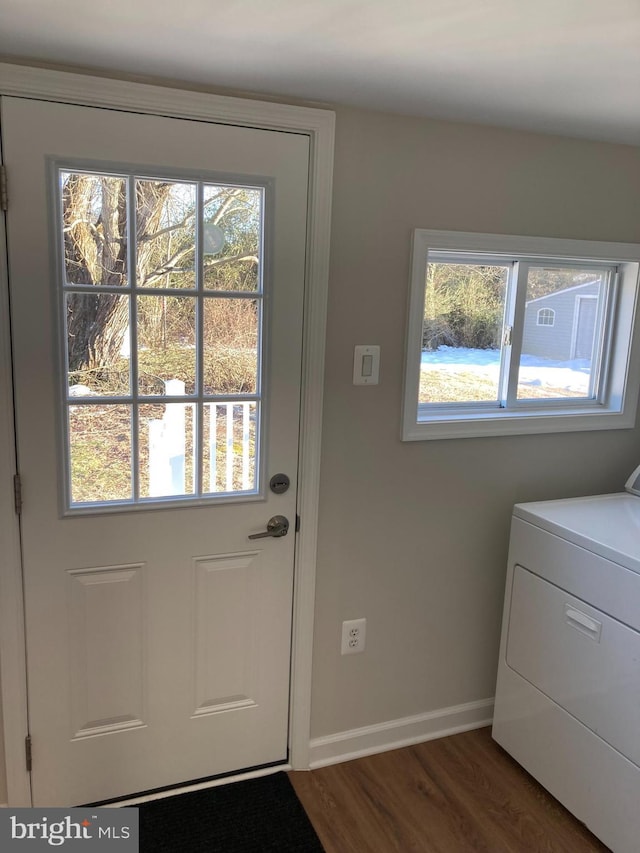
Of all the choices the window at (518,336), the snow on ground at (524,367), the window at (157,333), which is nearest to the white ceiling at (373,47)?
the window at (157,333)

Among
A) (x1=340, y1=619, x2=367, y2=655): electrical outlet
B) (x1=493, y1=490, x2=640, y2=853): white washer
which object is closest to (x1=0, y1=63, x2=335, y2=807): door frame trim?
(x1=340, y1=619, x2=367, y2=655): electrical outlet

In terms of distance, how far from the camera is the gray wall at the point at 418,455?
6.84 feet

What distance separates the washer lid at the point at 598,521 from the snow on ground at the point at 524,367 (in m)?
0.45

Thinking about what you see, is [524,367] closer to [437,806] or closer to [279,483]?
[279,483]

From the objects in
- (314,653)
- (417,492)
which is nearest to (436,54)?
(417,492)

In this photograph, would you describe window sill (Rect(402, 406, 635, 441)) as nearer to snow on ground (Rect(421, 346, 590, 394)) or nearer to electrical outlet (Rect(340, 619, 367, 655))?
snow on ground (Rect(421, 346, 590, 394))

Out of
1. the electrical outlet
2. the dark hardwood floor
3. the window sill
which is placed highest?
the window sill

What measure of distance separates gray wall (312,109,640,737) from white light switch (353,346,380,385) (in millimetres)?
21

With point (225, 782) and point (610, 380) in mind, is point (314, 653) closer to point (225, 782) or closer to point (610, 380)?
point (225, 782)

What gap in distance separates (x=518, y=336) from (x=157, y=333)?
1.31 meters

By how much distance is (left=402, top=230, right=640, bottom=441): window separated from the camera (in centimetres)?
226

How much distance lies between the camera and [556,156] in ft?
7.52

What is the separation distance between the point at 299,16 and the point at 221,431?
3.63 ft

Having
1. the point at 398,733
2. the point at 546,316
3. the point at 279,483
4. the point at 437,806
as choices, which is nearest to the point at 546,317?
the point at 546,316
